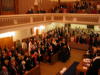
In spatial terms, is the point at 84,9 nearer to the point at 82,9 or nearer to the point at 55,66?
the point at 82,9

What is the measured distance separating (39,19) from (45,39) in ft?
5.74

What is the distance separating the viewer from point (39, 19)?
11688 millimetres

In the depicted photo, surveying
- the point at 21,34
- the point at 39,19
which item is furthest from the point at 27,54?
the point at 39,19

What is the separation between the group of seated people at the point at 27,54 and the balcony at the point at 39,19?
4.93 feet

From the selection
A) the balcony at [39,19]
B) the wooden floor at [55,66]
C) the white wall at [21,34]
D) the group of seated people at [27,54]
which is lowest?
the wooden floor at [55,66]

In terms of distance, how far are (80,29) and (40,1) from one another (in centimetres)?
539

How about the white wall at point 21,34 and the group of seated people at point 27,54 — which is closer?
the group of seated people at point 27,54

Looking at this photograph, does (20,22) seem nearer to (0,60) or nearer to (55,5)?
(0,60)

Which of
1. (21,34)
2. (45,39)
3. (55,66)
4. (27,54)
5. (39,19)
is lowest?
(55,66)

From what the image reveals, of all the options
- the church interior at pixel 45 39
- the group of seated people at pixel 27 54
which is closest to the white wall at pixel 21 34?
the church interior at pixel 45 39

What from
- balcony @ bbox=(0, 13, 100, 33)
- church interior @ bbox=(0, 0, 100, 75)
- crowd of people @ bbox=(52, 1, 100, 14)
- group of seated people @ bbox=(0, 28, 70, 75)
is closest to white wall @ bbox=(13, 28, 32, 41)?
church interior @ bbox=(0, 0, 100, 75)

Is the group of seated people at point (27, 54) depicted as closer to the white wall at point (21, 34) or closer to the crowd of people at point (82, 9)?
the white wall at point (21, 34)

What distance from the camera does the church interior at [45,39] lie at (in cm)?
780

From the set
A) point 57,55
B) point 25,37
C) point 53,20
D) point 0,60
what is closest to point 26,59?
point 0,60
